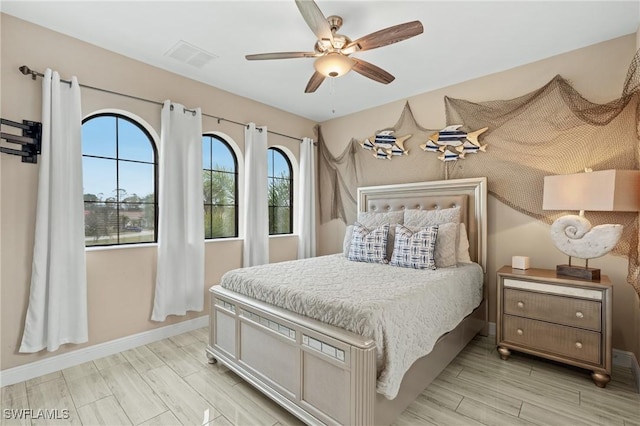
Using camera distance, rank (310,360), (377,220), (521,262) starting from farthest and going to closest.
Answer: (377,220) → (521,262) → (310,360)

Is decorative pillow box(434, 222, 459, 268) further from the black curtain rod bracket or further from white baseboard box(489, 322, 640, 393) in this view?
the black curtain rod bracket

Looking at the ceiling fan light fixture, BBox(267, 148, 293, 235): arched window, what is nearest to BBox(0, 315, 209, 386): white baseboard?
BBox(267, 148, 293, 235): arched window

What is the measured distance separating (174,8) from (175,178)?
151 cm

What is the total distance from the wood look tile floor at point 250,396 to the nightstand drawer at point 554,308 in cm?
43

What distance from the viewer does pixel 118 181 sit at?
2.93 m

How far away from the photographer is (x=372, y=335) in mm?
1540

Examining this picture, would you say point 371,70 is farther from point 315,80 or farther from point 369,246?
point 369,246

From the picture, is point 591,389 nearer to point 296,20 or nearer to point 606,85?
point 606,85

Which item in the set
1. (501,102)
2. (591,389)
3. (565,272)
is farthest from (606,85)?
(591,389)

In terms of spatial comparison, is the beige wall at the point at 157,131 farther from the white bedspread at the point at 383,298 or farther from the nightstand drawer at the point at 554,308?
the white bedspread at the point at 383,298

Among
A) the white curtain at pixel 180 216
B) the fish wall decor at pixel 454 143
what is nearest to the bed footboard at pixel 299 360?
the white curtain at pixel 180 216

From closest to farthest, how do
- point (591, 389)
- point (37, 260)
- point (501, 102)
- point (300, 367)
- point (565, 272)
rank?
point (300, 367) < point (591, 389) < point (37, 260) < point (565, 272) < point (501, 102)

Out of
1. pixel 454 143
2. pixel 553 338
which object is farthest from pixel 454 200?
pixel 553 338

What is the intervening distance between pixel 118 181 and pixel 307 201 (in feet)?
7.90
